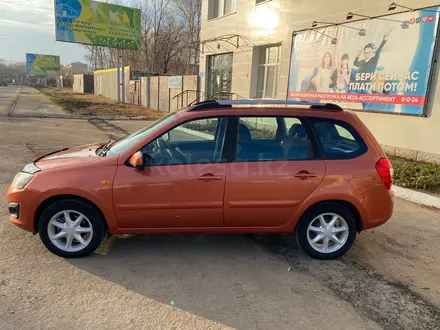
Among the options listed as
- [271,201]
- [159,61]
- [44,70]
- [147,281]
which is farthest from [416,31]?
[44,70]

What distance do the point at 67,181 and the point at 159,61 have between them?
42860 millimetres

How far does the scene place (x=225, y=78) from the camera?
17.0 metres

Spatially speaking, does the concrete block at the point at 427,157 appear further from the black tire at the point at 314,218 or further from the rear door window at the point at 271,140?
the rear door window at the point at 271,140

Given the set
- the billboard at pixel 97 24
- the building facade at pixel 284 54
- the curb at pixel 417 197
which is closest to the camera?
the curb at pixel 417 197

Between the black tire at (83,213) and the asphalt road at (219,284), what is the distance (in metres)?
0.10

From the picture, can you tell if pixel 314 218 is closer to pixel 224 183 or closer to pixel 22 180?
pixel 224 183

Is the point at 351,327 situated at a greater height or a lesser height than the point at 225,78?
lesser

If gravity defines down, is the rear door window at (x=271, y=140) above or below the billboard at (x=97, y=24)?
below

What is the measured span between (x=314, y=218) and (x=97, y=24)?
29.9 meters

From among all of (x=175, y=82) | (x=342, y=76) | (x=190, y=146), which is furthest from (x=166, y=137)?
(x=175, y=82)

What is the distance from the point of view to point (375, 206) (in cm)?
377

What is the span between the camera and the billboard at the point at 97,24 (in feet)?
88.7

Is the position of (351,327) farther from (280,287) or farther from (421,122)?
(421,122)

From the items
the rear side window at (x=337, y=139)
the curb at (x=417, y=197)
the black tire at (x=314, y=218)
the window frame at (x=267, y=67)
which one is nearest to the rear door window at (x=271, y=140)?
the rear side window at (x=337, y=139)
